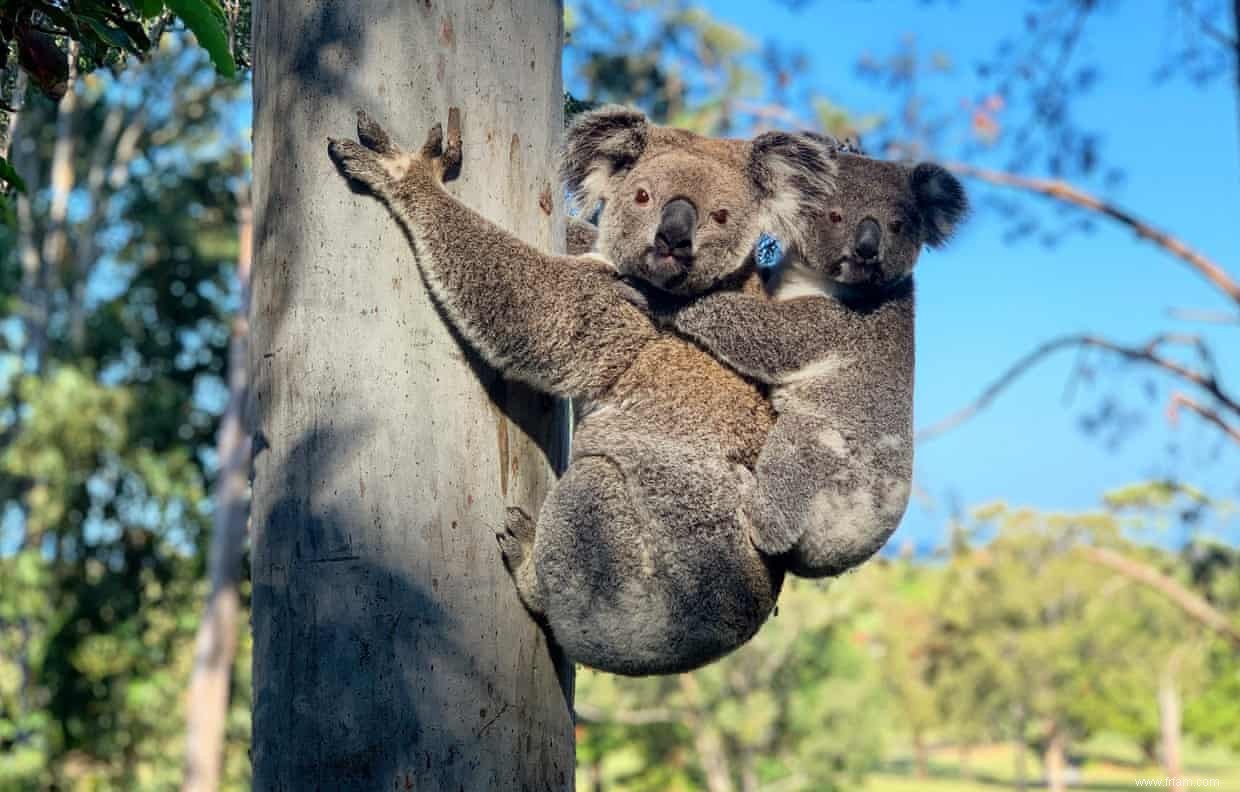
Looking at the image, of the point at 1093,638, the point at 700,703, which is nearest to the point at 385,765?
the point at 700,703

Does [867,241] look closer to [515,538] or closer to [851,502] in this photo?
[851,502]

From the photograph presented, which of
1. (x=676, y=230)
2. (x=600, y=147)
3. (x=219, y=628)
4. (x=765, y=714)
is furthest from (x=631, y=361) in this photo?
(x=765, y=714)

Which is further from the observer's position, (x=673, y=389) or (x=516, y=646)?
(x=673, y=389)

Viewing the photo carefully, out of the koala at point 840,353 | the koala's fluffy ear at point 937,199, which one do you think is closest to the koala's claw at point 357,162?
the koala at point 840,353

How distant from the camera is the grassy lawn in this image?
167 feet

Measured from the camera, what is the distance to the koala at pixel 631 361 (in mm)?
2744

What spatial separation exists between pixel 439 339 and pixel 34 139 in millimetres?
20181

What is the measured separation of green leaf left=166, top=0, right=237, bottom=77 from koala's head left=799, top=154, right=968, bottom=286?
81.8 inches

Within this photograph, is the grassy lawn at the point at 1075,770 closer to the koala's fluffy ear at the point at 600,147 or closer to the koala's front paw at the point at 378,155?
the koala's fluffy ear at the point at 600,147

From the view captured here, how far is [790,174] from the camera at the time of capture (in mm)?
3566

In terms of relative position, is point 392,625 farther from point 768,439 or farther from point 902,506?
point 902,506

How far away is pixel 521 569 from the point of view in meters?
2.67

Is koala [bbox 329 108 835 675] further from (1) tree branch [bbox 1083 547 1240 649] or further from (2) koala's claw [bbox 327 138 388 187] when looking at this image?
(1) tree branch [bbox 1083 547 1240 649]

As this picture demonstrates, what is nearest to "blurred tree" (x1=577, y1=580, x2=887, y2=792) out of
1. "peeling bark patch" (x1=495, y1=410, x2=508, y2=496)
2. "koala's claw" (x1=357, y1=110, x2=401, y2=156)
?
"peeling bark patch" (x1=495, y1=410, x2=508, y2=496)
